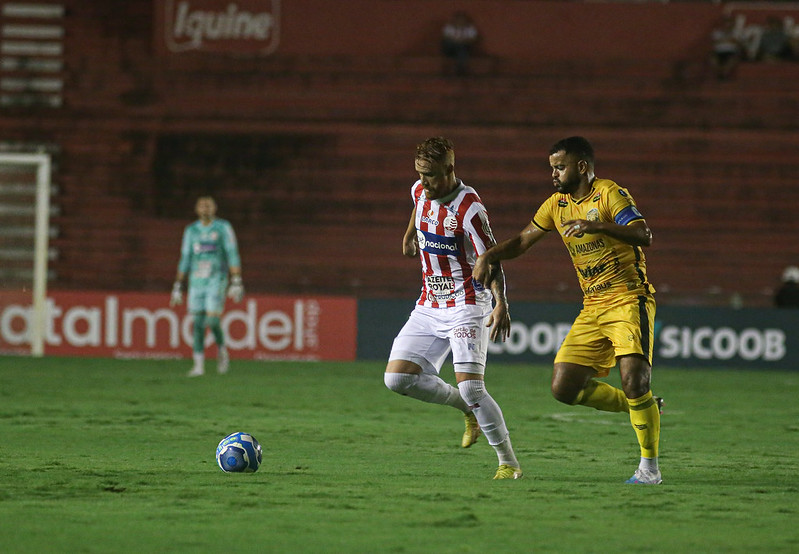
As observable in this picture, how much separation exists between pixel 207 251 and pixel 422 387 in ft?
27.2

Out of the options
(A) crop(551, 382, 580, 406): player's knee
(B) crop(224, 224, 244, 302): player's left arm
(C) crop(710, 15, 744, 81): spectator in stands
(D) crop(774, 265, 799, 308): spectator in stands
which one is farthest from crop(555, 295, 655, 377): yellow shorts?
(C) crop(710, 15, 744, 81): spectator in stands

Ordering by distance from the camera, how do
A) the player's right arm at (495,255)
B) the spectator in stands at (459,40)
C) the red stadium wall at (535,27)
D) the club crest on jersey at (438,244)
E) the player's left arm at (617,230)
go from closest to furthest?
the player's left arm at (617,230) < the player's right arm at (495,255) < the club crest on jersey at (438,244) < the spectator in stands at (459,40) < the red stadium wall at (535,27)

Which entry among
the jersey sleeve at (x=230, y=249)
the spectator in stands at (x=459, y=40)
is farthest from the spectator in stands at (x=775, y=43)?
the jersey sleeve at (x=230, y=249)

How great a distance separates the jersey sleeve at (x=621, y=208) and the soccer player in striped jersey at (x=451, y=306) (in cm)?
79

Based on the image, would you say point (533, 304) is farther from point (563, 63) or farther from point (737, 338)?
point (563, 63)

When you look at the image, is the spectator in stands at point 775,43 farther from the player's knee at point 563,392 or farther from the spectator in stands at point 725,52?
the player's knee at point 563,392

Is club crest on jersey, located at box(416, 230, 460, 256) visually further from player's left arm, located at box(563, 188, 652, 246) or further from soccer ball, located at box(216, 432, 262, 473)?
soccer ball, located at box(216, 432, 262, 473)

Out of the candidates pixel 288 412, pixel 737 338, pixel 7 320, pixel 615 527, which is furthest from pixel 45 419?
pixel 737 338

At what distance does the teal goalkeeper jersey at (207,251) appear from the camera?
15.6m

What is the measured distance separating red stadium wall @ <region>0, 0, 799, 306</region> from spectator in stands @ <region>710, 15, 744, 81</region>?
9.2 inches

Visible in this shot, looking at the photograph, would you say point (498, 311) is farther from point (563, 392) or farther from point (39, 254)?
point (39, 254)

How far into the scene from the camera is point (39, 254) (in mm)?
18719

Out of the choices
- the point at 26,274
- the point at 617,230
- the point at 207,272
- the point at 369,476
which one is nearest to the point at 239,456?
the point at 369,476

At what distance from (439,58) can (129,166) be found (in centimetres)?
593
